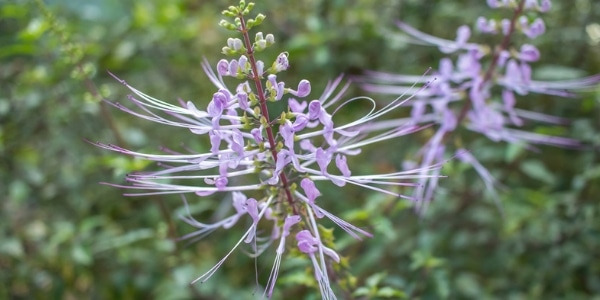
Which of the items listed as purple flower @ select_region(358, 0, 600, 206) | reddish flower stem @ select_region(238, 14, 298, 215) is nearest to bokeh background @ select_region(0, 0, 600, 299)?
purple flower @ select_region(358, 0, 600, 206)

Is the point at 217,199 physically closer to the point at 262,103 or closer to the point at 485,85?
the point at 485,85

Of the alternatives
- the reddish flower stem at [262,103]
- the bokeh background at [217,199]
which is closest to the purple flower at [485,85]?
the bokeh background at [217,199]

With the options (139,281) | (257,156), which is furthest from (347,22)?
(257,156)

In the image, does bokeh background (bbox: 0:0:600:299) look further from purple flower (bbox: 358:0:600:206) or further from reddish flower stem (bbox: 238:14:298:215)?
reddish flower stem (bbox: 238:14:298:215)

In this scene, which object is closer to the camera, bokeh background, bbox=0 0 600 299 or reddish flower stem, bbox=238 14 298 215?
reddish flower stem, bbox=238 14 298 215

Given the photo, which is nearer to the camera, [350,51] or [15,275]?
[15,275]

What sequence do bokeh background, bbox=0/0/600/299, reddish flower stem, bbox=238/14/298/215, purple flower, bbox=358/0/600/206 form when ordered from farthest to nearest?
bokeh background, bbox=0/0/600/299 < purple flower, bbox=358/0/600/206 < reddish flower stem, bbox=238/14/298/215

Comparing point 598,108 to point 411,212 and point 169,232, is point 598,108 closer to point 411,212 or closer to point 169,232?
point 411,212

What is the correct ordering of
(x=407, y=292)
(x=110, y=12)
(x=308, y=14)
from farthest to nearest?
(x=110, y=12)
(x=308, y=14)
(x=407, y=292)

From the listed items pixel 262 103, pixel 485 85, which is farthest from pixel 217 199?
pixel 262 103
